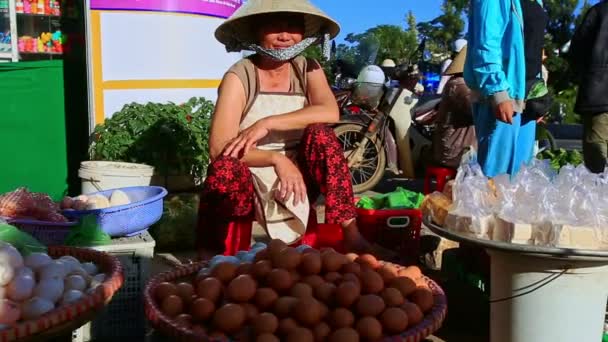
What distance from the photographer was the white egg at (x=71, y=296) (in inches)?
67.3

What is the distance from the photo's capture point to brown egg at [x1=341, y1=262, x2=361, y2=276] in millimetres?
1854

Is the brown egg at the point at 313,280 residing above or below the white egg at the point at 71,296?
above

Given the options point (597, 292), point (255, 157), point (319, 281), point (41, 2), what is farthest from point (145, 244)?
point (41, 2)

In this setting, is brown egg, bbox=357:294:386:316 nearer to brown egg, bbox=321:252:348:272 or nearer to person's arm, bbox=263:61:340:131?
brown egg, bbox=321:252:348:272

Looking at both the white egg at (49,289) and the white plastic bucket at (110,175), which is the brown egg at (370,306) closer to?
the white egg at (49,289)

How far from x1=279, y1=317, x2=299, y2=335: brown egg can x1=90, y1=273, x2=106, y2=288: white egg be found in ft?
2.03

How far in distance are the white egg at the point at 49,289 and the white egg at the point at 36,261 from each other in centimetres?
9

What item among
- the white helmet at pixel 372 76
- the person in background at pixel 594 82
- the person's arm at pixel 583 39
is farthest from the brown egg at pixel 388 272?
the white helmet at pixel 372 76

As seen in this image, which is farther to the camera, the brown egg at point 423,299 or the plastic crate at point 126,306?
the plastic crate at point 126,306

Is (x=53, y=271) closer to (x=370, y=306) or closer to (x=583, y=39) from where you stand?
(x=370, y=306)

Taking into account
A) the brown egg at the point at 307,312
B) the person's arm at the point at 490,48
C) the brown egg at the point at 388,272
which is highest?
the person's arm at the point at 490,48

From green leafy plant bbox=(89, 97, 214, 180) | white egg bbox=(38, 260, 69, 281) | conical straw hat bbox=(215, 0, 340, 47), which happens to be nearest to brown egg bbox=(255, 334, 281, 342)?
white egg bbox=(38, 260, 69, 281)

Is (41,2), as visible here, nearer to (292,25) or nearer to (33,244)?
(292,25)

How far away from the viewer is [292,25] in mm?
2791
